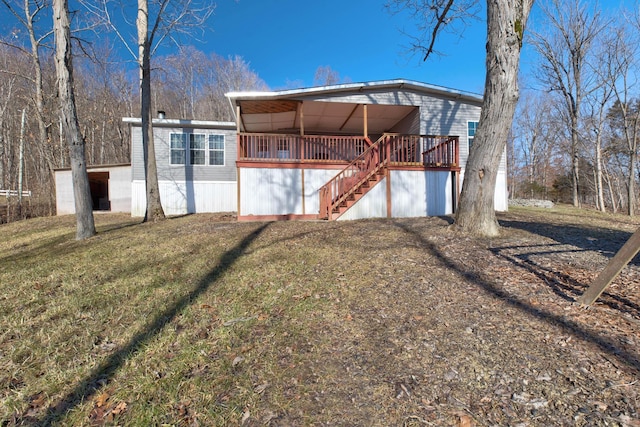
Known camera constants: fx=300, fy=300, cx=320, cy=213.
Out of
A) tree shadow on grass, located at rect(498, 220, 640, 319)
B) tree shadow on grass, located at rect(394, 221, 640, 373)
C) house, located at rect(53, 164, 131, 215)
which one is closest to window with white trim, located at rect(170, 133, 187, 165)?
house, located at rect(53, 164, 131, 215)

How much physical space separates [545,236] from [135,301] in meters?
6.64

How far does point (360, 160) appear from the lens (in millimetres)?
9625

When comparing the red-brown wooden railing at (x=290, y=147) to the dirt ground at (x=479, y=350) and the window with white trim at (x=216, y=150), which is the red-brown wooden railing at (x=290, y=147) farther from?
the dirt ground at (x=479, y=350)

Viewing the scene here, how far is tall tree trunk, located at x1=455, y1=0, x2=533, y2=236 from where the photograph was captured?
5.41m

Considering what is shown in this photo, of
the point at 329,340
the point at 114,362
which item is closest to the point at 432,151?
the point at 329,340

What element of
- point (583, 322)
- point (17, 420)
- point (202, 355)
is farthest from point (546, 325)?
point (17, 420)

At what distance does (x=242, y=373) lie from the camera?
2275mm

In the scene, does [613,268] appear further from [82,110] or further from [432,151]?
[82,110]

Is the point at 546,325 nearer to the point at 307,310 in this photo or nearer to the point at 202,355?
the point at 307,310

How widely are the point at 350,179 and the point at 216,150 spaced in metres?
7.70

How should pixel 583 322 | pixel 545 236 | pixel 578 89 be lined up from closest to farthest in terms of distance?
pixel 583 322, pixel 545 236, pixel 578 89

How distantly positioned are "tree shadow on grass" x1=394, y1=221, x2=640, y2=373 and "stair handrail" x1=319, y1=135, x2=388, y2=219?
4694 mm

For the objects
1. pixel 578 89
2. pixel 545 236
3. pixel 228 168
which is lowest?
pixel 545 236

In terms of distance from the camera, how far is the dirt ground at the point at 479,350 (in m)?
1.84
